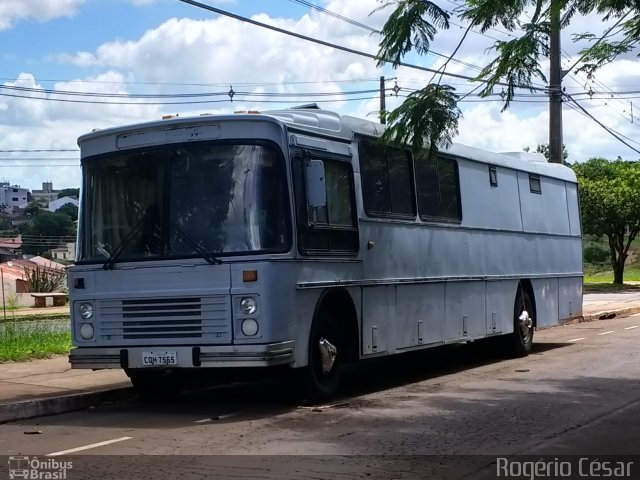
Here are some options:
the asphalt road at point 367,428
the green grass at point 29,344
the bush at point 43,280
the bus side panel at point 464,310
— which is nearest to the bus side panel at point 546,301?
the bus side panel at point 464,310

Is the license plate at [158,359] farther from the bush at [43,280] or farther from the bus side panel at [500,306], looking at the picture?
the bush at [43,280]

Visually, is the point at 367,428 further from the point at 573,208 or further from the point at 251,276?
the point at 573,208

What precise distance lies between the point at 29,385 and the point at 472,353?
8341 mm

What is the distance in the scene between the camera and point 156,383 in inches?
441

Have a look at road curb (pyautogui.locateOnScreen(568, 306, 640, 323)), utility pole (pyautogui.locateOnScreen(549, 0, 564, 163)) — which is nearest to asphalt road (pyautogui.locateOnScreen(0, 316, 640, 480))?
utility pole (pyautogui.locateOnScreen(549, 0, 564, 163))

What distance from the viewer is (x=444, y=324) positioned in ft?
43.4

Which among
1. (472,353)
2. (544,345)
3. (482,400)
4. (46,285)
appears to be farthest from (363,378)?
(46,285)

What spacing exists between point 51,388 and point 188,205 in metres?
3.32

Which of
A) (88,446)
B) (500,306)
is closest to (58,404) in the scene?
(88,446)

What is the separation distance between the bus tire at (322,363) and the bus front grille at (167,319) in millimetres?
1151

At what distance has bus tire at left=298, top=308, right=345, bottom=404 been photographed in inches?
401

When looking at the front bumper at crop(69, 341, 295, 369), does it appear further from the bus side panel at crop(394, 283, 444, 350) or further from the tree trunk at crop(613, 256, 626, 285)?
the tree trunk at crop(613, 256, 626, 285)

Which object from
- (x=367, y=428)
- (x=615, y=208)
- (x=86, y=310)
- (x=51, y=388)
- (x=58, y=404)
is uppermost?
(x=615, y=208)

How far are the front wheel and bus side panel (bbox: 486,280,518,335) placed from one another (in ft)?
15.2
